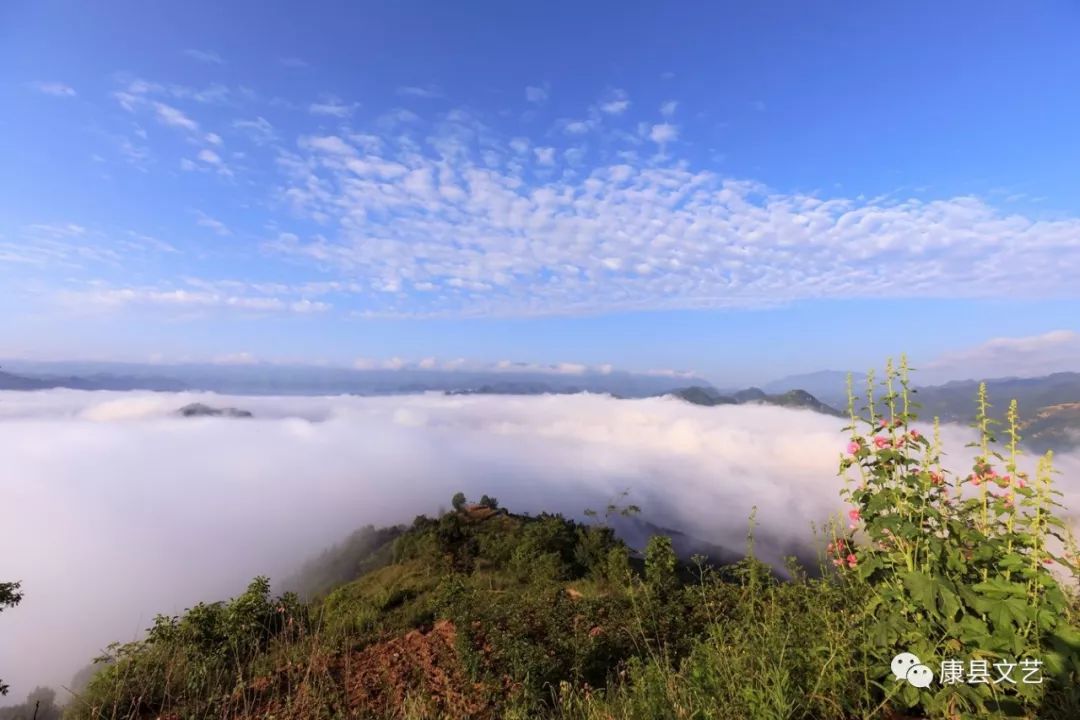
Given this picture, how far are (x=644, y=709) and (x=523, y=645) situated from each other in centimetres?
302

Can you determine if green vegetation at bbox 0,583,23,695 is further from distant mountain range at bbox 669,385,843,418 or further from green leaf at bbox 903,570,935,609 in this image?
distant mountain range at bbox 669,385,843,418

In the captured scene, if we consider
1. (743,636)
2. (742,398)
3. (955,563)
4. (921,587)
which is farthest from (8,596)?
(742,398)

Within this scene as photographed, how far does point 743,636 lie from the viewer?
4949 mm

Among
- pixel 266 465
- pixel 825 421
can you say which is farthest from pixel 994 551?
pixel 266 465

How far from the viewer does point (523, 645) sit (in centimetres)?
643

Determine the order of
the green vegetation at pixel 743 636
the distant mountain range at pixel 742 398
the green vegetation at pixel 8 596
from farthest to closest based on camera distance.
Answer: the distant mountain range at pixel 742 398
the green vegetation at pixel 8 596
the green vegetation at pixel 743 636

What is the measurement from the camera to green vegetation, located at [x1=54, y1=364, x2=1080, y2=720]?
10.4 ft

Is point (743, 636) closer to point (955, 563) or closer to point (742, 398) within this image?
point (955, 563)

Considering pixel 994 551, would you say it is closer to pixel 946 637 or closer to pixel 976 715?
pixel 946 637

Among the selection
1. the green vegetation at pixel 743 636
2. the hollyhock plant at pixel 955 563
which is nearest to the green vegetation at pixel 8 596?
the green vegetation at pixel 743 636

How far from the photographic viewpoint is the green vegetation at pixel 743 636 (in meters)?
3.16

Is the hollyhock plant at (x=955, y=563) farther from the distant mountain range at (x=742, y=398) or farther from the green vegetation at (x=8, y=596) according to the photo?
the distant mountain range at (x=742, y=398)

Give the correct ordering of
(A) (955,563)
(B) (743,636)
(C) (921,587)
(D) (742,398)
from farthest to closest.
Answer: (D) (742,398) → (B) (743,636) → (A) (955,563) → (C) (921,587)

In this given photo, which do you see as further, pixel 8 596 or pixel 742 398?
pixel 742 398
